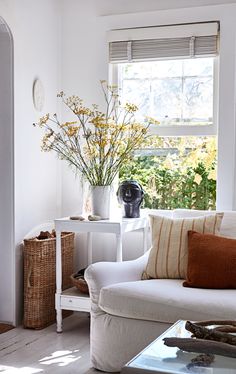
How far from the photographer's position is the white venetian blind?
433cm

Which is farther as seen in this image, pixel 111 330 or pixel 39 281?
pixel 39 281

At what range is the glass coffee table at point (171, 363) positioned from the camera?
219 centimetres

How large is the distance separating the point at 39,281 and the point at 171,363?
2.15m

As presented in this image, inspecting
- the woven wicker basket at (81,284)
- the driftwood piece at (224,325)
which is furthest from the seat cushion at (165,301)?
the woven wicker basket at (81,284)

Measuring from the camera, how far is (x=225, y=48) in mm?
4289

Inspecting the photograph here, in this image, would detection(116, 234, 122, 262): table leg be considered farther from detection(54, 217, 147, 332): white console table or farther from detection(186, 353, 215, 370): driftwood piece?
detection(186, 353, 215, 370): driftwood piece

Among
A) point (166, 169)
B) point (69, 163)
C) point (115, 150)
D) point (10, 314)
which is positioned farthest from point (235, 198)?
point (10, 314)

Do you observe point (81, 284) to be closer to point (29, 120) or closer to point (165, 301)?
point (165, 301)

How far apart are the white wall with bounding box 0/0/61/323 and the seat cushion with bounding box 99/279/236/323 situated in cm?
114

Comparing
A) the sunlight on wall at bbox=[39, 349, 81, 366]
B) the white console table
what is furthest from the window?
the sunlight on wall at bbox=[39, 349, 81, 366]

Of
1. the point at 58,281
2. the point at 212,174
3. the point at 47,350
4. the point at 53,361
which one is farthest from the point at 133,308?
the point at 212,174

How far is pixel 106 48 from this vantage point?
4.67 metres

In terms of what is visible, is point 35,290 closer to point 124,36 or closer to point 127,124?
point 127,124

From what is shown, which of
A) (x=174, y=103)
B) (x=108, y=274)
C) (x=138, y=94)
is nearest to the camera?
(x=108, y=274)
